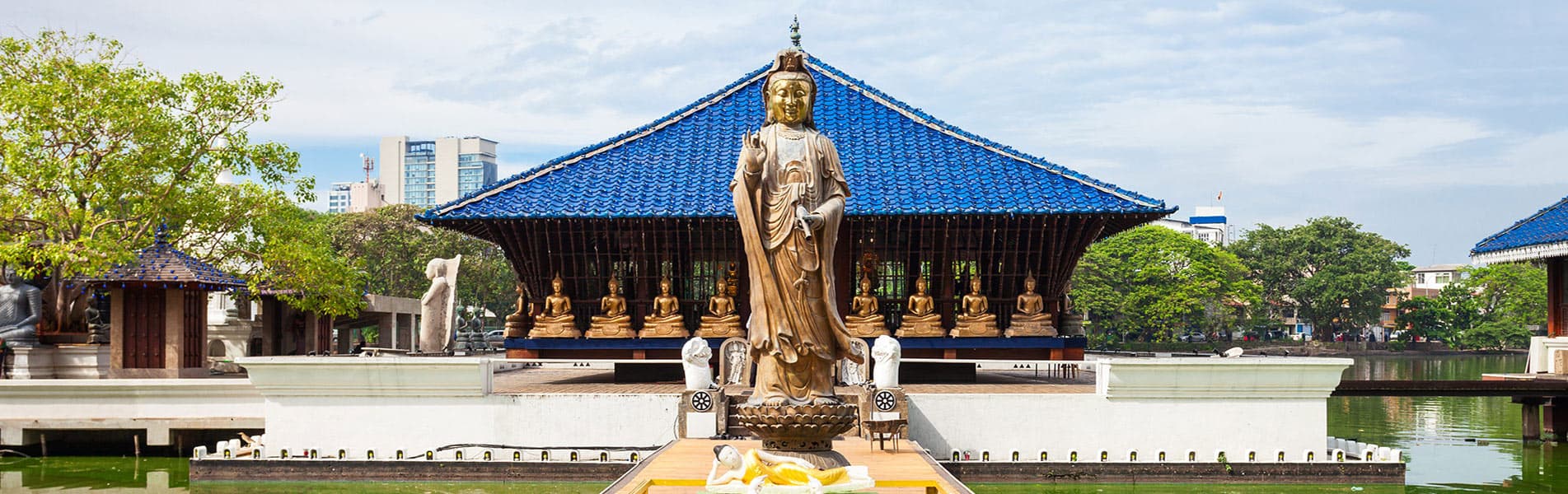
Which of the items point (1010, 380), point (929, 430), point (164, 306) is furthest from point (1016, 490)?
point (164, 306)

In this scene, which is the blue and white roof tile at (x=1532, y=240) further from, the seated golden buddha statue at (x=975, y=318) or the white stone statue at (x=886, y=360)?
the white stone statue at (x=886, y=360)

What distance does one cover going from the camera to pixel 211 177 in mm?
23266

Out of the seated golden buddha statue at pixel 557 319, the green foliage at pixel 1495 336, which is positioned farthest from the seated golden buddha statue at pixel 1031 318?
the green foliage at pixel 1495 336

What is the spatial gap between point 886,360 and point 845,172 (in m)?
5.36

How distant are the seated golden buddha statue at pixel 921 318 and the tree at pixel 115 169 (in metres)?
9.58

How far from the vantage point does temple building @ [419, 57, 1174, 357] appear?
19.6m

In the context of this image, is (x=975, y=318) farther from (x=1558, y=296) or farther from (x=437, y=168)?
(x=437, y=168)

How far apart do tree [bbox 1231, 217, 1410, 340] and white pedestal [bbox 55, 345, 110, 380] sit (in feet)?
166

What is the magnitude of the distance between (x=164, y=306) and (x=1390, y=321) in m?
74.3

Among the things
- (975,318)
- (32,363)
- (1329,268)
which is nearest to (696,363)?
(975,318)

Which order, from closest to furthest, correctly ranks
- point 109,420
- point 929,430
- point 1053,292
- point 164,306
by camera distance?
1. point 929,430
2. point 109,420
3. point 1053,292
4. point 164,306

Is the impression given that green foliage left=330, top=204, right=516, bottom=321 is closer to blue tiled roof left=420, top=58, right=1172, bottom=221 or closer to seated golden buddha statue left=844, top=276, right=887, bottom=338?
blue tiled roof left=420, top=58, right=1172, bottom=221

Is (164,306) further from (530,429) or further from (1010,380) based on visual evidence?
(1010,380)

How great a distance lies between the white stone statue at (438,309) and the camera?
83.6 ft
